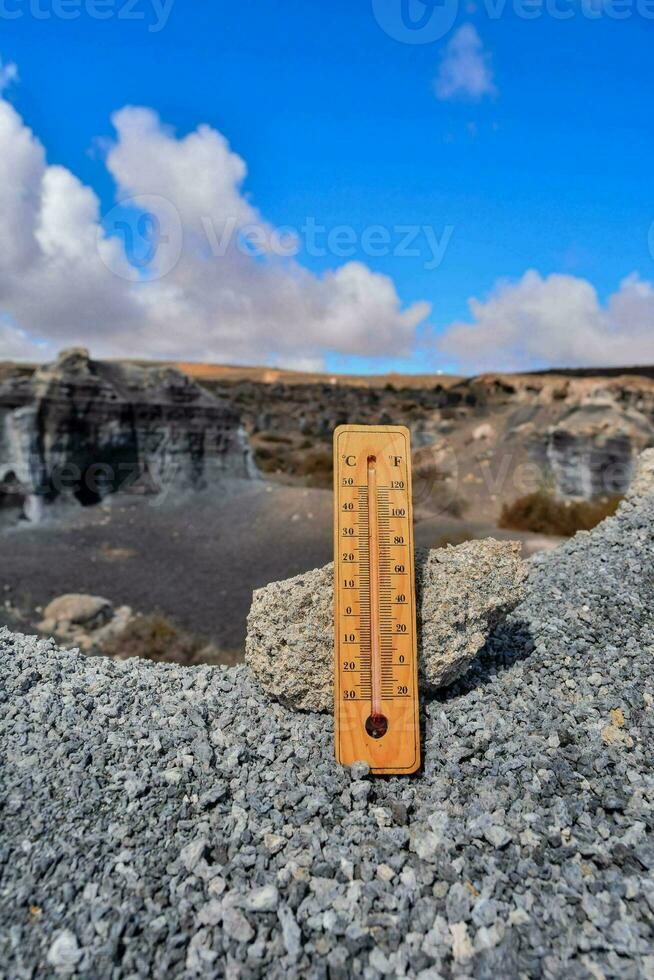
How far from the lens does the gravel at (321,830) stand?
2.63 metres

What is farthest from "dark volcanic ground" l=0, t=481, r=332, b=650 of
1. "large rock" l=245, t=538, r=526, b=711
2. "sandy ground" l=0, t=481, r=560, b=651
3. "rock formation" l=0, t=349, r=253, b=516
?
"large rock" l=245, t=538, r=526, b=711

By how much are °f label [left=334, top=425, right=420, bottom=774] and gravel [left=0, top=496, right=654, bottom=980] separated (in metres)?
0.19

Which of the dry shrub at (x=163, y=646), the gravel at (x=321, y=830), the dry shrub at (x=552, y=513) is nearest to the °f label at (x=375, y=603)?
the gravel at (x=321, y=830)

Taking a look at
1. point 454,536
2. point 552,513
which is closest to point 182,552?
point 454,536

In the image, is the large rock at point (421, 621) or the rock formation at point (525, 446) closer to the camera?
the large rock at point (421, 621)

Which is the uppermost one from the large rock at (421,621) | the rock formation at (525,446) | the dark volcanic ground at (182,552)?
the large rock at (421,621)

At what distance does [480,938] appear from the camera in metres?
2.66

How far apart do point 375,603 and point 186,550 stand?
17.9 meters

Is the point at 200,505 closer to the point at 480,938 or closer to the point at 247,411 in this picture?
the point at 480,938

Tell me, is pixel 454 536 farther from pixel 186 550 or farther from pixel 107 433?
pixel 107 433

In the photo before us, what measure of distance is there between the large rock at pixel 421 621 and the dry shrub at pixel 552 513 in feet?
63.9

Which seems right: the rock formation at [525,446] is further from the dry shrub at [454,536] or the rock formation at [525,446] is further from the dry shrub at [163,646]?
the dry shrub at [163,646]

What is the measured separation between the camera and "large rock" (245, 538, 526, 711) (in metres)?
3.97

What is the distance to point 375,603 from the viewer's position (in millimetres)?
3770
